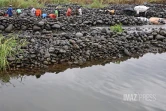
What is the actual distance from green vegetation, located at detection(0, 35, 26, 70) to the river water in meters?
0.58

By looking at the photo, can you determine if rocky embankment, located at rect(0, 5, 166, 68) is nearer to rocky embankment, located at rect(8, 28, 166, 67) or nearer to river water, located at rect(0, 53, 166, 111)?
rocky embankment, located at rect(8, 28, 166, 67)

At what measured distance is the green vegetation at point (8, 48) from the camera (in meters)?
9.01

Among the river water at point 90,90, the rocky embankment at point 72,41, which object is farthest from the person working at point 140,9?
the river water at point 90,90

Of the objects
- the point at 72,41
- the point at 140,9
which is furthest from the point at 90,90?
the point at 140,9

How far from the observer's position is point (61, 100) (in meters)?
7.36

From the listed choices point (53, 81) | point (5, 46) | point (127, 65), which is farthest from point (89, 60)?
point (5, 46)

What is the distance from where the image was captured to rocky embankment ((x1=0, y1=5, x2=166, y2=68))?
9.64 meters

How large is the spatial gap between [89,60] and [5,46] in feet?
9.51

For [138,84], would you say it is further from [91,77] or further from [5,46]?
[5,46]

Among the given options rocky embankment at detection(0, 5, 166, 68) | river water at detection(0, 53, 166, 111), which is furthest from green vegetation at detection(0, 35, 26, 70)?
river water at detection(0, 53, 166, 111)

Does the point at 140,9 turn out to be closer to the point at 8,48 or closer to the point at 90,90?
the point at 8,48

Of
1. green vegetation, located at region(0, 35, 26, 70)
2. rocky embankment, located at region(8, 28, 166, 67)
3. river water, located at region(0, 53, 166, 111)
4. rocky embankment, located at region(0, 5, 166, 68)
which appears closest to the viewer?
river water, located at region(0, 53, 166, 111)

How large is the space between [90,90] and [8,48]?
3.04 meters

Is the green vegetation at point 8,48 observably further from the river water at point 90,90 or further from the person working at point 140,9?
the person working at point 140,9
